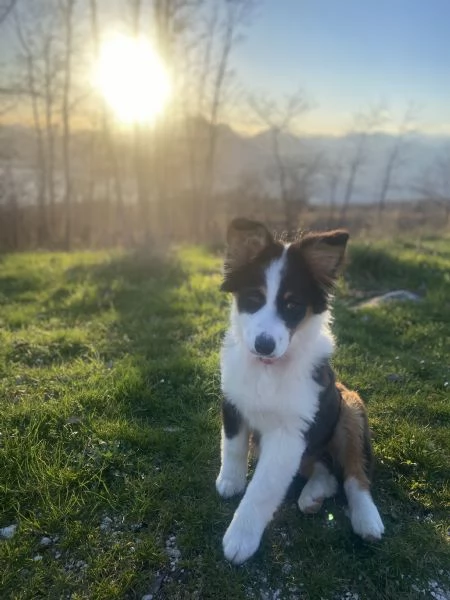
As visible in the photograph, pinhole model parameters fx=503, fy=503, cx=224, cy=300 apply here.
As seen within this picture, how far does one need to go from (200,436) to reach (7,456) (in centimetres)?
131

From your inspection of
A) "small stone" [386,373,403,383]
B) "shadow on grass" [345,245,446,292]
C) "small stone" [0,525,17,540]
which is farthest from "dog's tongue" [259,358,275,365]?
"shadow on grass" [345,245,446,292]

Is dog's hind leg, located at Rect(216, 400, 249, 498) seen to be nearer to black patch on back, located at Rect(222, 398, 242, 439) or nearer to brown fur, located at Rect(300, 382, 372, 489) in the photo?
black patch on back, located at Rect(222, 398, 242, 439)

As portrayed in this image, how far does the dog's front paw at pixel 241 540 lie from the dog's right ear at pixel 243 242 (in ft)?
4.29

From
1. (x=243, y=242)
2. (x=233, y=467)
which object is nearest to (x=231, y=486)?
(x=233, y=467)

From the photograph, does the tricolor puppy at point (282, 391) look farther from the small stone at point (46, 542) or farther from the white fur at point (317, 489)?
the small stone at point (46, 542)

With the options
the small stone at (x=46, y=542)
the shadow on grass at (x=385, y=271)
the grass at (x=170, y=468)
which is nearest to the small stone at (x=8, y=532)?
the grass at (x=170, y=468)

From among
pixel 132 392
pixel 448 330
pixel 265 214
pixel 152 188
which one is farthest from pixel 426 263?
pixel 265 214

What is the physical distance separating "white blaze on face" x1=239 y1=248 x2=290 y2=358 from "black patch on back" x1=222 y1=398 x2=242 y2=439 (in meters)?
0.52

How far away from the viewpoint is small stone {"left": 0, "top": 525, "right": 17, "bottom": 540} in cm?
280

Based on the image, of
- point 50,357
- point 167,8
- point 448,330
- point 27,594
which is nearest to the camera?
point 27,594

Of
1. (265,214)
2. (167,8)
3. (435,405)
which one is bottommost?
(265,214)

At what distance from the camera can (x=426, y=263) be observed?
29.0 feet

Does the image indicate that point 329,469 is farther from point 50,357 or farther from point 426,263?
point 426,263

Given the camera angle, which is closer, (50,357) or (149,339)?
(50,357)
